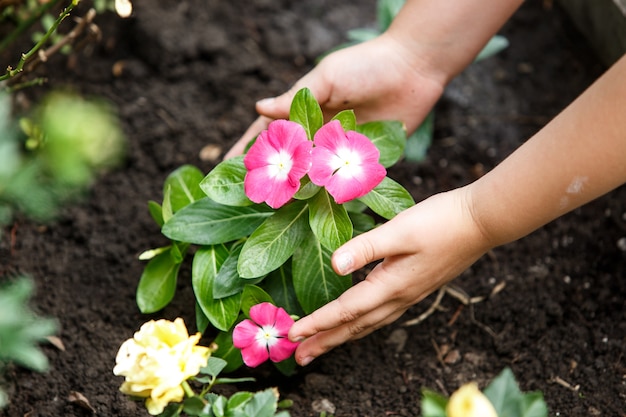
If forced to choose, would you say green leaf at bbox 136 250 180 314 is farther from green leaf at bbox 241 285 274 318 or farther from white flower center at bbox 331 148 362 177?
white flower center at bbox 331 148 362 177

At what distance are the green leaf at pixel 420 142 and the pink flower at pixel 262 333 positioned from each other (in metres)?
0.77

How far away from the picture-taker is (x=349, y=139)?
143cm

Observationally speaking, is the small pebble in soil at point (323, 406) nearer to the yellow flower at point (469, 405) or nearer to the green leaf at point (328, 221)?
the green leaf at point (328, 221)

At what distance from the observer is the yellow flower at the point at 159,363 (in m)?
1.16

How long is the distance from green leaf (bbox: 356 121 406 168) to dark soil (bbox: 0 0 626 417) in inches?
18.5

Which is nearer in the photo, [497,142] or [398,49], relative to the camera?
[398,49]

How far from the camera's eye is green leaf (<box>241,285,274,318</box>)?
5.02ft

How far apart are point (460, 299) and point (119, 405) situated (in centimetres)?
90

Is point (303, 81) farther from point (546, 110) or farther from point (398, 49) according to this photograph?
point (546, 110)

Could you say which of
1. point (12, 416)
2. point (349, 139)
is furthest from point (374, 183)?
point (12, 416)

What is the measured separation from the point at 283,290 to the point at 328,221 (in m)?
0.27

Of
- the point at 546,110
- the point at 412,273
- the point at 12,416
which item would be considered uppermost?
the point at 12,416

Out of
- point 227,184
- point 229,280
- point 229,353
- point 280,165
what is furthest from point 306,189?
point 229,353

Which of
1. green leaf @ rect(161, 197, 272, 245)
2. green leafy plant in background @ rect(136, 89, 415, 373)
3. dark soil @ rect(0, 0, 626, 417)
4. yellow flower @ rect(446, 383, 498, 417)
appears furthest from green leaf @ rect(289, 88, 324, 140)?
yellow flower @ rect(446, 383, 498, 417)
